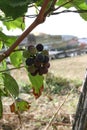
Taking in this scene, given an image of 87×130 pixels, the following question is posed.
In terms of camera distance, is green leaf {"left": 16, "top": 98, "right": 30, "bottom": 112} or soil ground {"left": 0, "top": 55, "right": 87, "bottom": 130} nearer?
green leaf {"left": 16, "top": 98, "right": 30, "bottom": 112}

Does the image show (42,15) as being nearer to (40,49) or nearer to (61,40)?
(40,49)

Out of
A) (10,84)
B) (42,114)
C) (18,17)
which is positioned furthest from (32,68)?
(42,114)

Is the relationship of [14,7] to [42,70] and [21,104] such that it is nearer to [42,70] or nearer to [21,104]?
[42,70]

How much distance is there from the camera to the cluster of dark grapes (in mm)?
1070

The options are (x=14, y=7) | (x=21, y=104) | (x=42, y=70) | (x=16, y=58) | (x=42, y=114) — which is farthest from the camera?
(x=42, y=114)

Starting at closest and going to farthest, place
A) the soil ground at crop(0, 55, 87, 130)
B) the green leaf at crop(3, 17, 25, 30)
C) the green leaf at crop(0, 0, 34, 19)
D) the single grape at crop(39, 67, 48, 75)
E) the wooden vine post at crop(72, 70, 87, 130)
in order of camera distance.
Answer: the green leaf at crop(0, 0, 34, 19) → the single grape at crop(39, 67, 48, 75) → the green leaf at crop(3, 17, 25, 30) → the wooden vine post at crop(72, 70, 87, 130) → the soil ground at crop(0, 55, 87, 130)

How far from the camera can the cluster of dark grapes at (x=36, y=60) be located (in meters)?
1.07

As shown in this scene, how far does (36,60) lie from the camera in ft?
3.51

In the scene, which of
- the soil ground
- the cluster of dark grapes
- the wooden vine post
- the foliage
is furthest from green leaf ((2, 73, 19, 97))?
the soil ground

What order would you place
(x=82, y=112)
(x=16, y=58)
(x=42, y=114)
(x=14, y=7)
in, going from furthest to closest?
1. (x=42, y=114)
2. (x=82, y=112)
3. (x=16, y=58)
4. (x=14, y=7)

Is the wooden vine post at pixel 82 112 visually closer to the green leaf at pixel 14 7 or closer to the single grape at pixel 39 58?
the single grape at pixel 39 58

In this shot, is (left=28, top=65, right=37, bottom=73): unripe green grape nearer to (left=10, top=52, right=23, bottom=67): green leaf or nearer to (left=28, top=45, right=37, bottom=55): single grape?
(left=28, top=45, right=37, bottom=55): single grape

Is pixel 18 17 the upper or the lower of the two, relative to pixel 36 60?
upper

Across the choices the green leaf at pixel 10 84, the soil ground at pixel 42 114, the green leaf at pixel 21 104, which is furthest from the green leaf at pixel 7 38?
the soil ground at pixel 42 114
